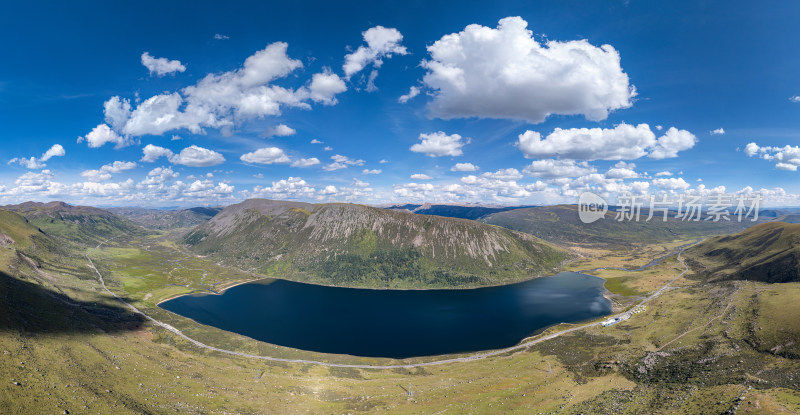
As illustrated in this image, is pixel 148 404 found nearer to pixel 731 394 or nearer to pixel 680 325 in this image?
pixel 731 394

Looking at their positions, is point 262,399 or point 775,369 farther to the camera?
point 262,399

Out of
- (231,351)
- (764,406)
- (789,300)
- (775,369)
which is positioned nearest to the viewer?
(764,406)

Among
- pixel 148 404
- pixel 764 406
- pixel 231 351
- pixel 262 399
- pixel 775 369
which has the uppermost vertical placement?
pixel 764 406

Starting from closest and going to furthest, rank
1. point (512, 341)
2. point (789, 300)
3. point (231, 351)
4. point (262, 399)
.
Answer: point (262, 399), point (789, 300), point (231, 351), point (512, 341)

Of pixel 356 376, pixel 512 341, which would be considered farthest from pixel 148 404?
pixel 512 341

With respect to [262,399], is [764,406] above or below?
above

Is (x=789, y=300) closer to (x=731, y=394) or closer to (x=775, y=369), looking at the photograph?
(x=775, y=369)

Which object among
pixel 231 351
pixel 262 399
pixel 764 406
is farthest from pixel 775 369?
pixel 231 351
